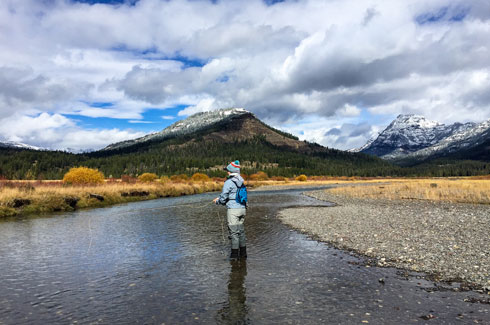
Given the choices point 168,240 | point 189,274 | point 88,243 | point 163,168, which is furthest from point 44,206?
point 163,168

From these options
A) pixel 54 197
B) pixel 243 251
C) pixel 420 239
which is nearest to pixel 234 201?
pixel 243 251

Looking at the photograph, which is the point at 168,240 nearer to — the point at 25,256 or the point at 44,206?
the point at 25,256

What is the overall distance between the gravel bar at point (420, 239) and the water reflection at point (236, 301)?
5984 mm

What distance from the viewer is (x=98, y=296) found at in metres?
10.0

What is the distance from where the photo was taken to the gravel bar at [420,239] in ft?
39.1

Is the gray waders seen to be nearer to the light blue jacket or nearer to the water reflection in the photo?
the light blue jacket

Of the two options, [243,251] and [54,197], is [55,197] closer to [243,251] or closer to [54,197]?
[54,197]

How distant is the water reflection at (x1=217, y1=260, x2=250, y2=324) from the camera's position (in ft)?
27.1

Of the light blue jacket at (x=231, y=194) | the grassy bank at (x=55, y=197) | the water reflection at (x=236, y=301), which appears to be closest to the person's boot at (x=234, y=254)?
the water reflection at (x=236, y=301)

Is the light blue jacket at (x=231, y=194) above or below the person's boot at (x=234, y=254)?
above

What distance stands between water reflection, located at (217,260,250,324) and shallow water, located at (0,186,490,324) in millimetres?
30

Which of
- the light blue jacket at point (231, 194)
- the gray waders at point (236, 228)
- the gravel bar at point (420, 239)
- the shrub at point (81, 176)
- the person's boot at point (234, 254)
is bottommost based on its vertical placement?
the gravel bar at point (420, 239)

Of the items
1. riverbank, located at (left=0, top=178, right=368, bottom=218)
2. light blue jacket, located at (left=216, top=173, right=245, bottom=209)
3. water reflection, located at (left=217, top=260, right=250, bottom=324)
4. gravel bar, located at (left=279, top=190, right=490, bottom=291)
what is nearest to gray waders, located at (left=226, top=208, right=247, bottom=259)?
light blue jacket, located at (left=216, top=173, right=245, bottom=209)

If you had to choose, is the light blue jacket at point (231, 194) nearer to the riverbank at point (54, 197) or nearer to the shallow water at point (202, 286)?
the shallow water at point (202, 286)
